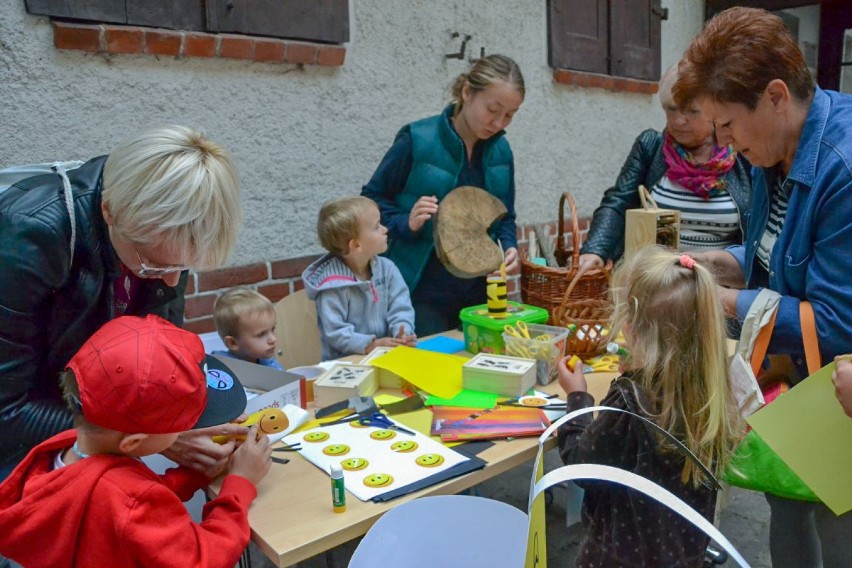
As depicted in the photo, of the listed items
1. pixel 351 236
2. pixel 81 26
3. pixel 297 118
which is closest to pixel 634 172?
pixel 351 236

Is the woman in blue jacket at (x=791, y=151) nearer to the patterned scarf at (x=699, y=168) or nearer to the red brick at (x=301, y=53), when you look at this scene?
the patterned scarf at (x=699, y=168)

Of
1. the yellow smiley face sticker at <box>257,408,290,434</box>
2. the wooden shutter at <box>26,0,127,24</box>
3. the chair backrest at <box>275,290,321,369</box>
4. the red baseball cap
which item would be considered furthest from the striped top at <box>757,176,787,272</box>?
the wooden shutter at <box>26,0,127,24</box>

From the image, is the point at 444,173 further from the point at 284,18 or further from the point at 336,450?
the point at 336,450

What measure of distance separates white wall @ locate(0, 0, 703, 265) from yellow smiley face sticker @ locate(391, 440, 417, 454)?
1635mm

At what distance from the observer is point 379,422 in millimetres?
1764

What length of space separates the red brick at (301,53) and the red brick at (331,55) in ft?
0.11

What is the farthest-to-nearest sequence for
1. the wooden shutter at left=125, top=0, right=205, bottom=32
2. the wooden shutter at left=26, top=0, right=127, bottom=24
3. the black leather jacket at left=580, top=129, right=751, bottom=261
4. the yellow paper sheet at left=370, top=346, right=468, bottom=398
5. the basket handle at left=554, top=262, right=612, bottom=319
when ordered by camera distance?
the black leather jacket at left=580, top=129, right=751, bottom=261 → the wooden shutter at left=125, top=0, right=205, bottom=32 → the wooden shutter at left=26, top=0, right=127, bottom=24 → the basket handle at left=554, top=262, right=612, bottom=319 → the yellow paper sheet at left=370, top=346, right=468, bottom=398

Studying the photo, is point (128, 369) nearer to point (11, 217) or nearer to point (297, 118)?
point (11, 217)

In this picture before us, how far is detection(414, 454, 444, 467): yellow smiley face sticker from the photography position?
1.53 meters

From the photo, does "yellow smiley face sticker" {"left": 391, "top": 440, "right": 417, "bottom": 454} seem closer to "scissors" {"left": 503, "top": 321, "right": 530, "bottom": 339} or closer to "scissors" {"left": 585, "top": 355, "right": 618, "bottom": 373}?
"scissors" {"left": 503, "top": 321, "right": 530, "bottom": 339}

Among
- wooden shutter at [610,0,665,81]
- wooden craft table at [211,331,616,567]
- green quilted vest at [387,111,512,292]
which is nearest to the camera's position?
wooden craft table at [211,331,616,567]

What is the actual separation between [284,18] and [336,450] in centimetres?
212

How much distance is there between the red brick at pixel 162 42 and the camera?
2.61 meters

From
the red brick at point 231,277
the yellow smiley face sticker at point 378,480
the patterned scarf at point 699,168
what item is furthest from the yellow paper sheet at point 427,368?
the patterned scarf at point 699,168
